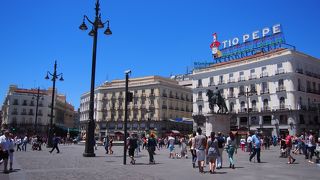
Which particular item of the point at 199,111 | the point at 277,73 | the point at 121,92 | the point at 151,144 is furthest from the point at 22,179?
the point at 121,92

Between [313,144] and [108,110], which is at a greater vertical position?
[108,110]

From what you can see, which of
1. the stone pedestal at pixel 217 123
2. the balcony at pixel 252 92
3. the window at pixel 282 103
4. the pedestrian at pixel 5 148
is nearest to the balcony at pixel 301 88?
the window at pixel 282 103

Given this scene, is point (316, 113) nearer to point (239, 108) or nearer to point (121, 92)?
point (239, 108)

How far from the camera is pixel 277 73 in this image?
203 ft

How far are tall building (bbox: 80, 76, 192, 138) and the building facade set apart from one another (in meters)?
15.4

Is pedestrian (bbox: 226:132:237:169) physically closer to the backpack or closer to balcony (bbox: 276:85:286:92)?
the backpack

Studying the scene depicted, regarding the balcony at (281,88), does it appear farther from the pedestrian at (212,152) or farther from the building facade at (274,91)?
the pedestrian at (212,152)

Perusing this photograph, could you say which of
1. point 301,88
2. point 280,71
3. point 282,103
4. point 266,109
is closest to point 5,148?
point 282,103

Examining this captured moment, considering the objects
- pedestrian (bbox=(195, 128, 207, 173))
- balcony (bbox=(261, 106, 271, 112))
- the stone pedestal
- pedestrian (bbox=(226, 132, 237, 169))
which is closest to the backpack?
pedestrian (bbox=(195, 128, 207, 173))

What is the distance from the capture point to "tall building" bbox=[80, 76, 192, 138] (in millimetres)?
82438

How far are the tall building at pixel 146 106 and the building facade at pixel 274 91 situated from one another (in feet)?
50.6

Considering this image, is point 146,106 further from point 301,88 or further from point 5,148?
point 5,148

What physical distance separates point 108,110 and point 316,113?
49052mm

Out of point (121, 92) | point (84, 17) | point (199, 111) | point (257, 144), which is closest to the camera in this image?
point (257, 144)
